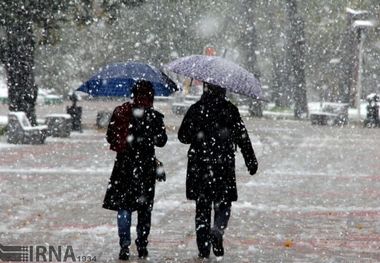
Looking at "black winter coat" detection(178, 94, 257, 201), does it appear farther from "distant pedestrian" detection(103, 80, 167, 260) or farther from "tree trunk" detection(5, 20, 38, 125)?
"tree trunk" detection(5, 20, 38, 125)

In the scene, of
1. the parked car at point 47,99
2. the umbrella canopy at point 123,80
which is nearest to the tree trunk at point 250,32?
the parked car at point 47,99

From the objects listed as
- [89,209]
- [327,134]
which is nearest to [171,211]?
[89,209]

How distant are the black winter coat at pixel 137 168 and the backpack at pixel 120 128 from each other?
45mm

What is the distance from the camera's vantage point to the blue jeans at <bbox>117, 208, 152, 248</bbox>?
7281 millimetres

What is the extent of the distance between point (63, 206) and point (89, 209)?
469 mm

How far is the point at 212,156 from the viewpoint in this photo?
24.2ft

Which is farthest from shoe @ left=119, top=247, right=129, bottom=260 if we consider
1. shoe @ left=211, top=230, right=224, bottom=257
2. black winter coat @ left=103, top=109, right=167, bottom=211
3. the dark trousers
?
shoe @ left=211, top=230, right=224, bottom=257

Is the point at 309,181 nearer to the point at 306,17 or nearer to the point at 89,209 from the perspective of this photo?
the point at 89,209

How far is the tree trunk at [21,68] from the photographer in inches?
988

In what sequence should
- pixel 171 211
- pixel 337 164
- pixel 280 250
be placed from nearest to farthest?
pixel 280 250, pixel 171 211, pixel 337 164

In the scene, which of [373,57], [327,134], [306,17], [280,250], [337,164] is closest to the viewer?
[280,250]

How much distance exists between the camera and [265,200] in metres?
11.9

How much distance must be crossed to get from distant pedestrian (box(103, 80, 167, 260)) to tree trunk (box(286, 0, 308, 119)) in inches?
1441

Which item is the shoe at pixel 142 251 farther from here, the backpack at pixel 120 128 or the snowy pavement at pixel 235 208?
the backpack at pixel 120 128
